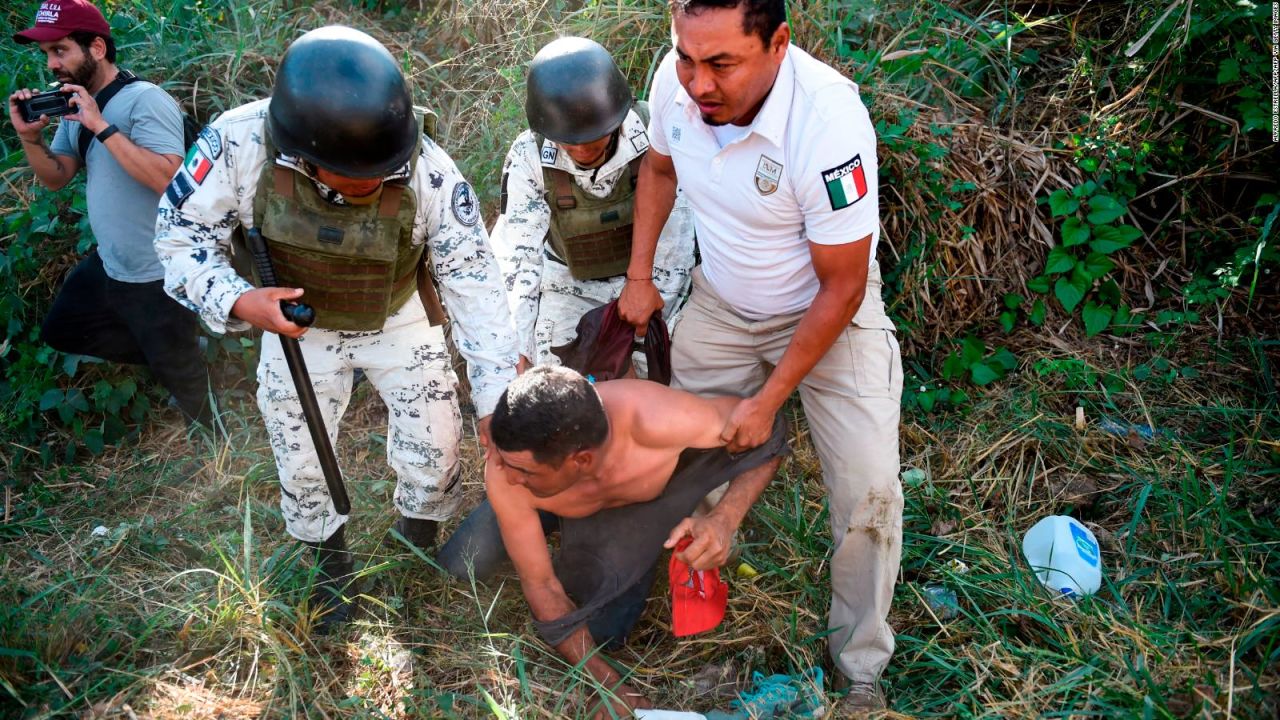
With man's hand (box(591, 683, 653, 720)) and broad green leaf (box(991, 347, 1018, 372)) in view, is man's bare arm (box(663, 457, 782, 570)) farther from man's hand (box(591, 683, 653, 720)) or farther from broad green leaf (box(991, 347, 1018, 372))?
broad green leaf (box(991, 347, 1018, 372))

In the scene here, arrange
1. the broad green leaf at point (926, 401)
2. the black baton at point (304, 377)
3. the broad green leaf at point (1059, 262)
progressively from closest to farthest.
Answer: the black baton at point (304, 377)
the broad green leaf at point (926, 401)
the broad green leaf at point (1059, 262)

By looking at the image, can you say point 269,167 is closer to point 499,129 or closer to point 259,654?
point 259,654

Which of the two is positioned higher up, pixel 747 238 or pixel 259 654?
pixel 747 238

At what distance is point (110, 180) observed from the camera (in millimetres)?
3713

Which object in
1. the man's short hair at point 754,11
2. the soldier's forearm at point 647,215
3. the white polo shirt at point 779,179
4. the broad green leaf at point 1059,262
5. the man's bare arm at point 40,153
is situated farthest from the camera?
the broad green leaf at point 1059,262

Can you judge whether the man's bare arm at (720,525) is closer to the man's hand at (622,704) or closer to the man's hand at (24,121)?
the man's hand at (622,704)

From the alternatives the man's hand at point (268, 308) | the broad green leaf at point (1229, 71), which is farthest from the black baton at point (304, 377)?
the broad green leaf at point (1229, 71)

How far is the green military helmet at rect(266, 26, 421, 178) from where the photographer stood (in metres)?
2.34

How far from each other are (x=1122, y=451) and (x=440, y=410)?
258 centimetres

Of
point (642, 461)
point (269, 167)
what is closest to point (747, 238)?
point (642, 461)

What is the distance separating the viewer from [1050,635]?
2676 millimetres

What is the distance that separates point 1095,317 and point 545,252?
2376mm

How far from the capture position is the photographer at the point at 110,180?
3.60m

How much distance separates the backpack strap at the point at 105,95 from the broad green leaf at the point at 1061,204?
3.91 metres
